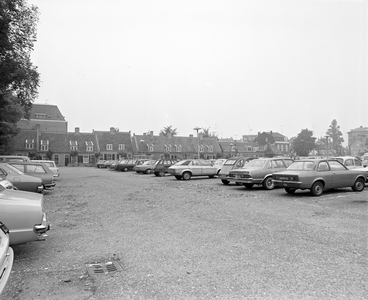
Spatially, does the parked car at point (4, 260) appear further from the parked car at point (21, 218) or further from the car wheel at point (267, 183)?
the car wheel at point (267, 183)

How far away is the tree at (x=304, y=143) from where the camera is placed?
94762mm

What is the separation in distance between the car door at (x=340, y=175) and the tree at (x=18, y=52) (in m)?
19.3

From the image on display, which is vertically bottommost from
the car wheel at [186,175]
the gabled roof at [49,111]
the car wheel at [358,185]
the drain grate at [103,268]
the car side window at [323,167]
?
the drain grate at [103,268]

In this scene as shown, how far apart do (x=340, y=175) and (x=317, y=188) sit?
1.46 meters

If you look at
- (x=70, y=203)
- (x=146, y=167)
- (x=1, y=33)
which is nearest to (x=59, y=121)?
(x=146, y=167)

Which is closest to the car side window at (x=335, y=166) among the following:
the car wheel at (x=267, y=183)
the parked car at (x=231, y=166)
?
the car wheel at (x=267, y=183)

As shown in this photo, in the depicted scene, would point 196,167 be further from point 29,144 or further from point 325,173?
point 29,144

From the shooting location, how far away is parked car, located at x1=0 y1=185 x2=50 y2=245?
4.89 meters

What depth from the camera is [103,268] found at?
4.73 meters

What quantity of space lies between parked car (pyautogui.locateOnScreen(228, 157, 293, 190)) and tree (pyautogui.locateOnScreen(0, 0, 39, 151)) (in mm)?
15949

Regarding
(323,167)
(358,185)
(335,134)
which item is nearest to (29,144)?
(323,167)

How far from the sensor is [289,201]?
36.7 ft

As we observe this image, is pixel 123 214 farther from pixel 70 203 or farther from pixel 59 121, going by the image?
pixel 59 121

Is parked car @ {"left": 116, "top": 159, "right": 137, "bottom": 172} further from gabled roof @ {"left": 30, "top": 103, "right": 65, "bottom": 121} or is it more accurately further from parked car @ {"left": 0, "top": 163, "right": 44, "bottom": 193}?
gabled roof @ {"left": 30, "top": 103, "right": 65, "bottom": 121}
